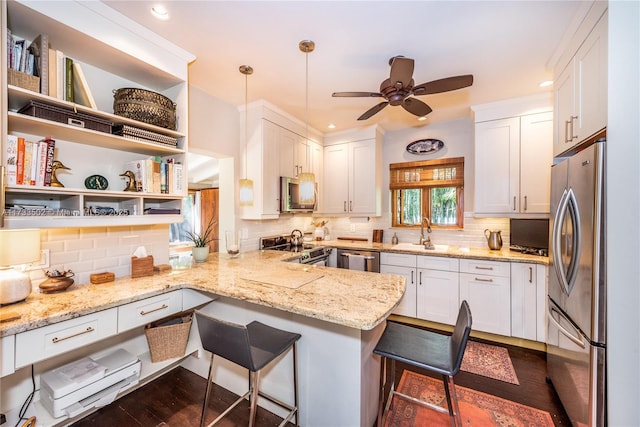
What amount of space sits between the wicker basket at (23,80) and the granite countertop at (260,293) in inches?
46.0

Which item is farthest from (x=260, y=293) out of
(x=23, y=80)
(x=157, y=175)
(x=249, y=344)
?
(x=23, y=80)

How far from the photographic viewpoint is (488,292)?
2803 millimetres

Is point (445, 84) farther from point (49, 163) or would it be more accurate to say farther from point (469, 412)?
point (49, 163)

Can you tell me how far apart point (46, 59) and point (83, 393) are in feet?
6.38

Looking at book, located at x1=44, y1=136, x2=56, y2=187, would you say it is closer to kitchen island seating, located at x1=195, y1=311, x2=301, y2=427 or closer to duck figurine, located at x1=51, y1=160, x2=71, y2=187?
duck figurine, located at x1=51, y1=160, x2=71, y2=187

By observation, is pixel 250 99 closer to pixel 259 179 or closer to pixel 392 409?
pixel 259 179

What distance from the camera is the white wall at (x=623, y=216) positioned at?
1158 mm

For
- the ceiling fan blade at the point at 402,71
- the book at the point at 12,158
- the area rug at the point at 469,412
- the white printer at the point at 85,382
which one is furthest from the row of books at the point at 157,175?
the area rug at the point at 469,412

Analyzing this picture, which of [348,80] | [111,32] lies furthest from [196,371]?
[348,80]

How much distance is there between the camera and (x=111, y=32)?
1652mm

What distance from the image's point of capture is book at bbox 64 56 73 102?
1.55m

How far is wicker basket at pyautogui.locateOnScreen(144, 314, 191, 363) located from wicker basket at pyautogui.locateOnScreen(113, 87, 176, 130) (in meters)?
1.52

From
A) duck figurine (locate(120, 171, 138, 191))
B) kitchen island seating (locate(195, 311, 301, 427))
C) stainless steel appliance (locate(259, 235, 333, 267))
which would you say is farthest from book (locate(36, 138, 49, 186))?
stainless steel appliance (locate(259, 235, 333, 267))

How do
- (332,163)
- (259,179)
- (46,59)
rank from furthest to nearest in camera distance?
(332,163), (259,179), (46,59)
